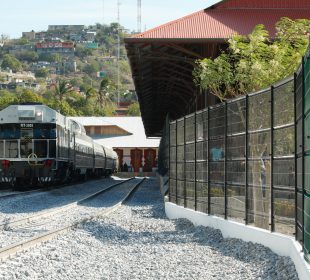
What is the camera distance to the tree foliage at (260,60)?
21.3 meters

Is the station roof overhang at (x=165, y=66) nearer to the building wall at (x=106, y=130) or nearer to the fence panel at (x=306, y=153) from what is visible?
the fence panel at (x=306, y=153)

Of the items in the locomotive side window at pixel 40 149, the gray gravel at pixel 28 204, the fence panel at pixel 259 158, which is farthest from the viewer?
the locomotive side window at pixel 40 149

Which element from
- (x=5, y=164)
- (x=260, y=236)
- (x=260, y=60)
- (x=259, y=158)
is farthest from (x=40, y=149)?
(x=260, y=236)

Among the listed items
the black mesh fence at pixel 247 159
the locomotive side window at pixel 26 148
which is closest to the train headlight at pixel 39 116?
the locomotive side window at pixel 26 148

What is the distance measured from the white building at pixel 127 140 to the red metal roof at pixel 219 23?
6430 cm

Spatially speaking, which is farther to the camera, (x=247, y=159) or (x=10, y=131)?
(x=10, y=131)

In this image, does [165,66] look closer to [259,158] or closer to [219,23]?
[219,23]

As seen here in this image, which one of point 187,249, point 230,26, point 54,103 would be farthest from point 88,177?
point 54,103

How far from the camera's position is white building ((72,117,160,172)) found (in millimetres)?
99250

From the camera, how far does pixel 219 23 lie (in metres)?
31.6

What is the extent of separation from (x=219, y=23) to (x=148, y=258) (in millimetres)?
20474

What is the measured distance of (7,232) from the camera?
1675 centimetres

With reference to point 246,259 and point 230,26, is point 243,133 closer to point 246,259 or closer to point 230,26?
point 246,259

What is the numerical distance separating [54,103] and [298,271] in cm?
15362
